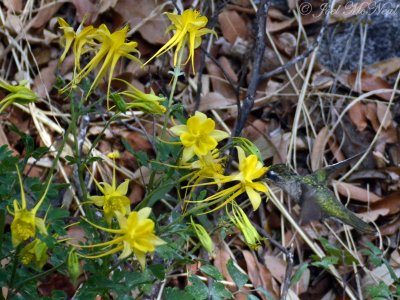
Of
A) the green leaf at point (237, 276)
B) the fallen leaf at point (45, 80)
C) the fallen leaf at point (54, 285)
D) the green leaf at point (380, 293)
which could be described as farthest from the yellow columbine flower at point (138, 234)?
the fallen leaf at point (45, 80)

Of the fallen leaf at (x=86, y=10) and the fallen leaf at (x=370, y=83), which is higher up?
the fallen leaf at (x=86, y=10)

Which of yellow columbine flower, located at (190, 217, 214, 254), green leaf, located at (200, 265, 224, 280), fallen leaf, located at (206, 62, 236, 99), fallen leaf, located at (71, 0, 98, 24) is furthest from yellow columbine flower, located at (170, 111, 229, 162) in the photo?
fallen leaf, located at (71, 0, 98, 24)

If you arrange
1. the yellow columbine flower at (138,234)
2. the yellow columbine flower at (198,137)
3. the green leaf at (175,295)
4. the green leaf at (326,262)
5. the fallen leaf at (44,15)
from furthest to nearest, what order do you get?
the fallen leaf at (44,15), the green leaf at (326,262), the green leaf at (175,295), the yellow columbine flower at (198,137), the yellow columbine flower at (138,234)

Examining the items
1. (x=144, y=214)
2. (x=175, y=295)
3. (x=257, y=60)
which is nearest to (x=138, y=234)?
(x=144, y=214)

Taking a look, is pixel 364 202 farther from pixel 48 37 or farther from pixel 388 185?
pixel 48 37

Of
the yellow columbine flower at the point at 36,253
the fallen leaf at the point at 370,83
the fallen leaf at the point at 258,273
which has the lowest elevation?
the fallen leaf at the point at 258,273

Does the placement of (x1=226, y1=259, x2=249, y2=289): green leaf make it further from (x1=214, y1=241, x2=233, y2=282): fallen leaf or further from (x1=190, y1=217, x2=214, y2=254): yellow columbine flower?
(x1=214, y1=241, x2=233, y2=282): fallen leaf

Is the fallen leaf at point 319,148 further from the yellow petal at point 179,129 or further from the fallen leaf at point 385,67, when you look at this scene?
the yellow petal at point 179,129
